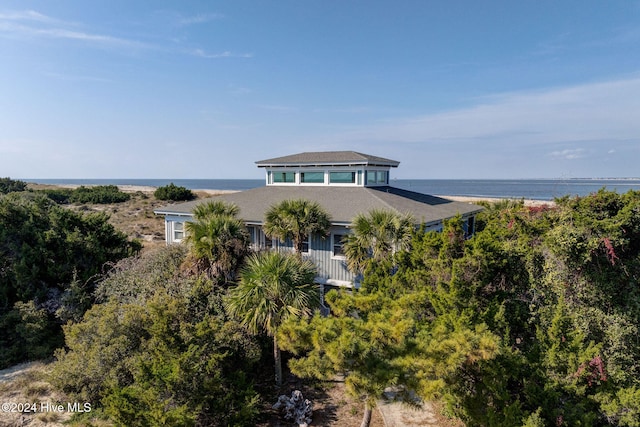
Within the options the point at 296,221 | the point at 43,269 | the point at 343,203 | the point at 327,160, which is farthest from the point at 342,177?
the point at 43,269

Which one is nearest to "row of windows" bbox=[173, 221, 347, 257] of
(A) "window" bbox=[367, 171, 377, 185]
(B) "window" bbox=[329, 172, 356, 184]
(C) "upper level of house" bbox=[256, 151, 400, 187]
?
(C) "upper level of house" bbox=[256, 151, 400, 187]

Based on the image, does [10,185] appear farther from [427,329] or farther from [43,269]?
[427,329]

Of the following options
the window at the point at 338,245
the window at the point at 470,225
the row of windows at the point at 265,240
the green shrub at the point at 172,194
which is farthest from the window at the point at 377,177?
the green shrub at the point at 172,194

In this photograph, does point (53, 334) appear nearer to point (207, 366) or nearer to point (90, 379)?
point (90, 379)

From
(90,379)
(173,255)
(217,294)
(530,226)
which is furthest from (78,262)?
(530,226)

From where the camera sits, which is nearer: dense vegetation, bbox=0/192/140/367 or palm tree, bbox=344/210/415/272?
palm tree, bbox=344/210/415/272

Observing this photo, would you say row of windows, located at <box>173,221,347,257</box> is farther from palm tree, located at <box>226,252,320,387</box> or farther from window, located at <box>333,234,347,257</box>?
palm tree, located at <box>226,252,320,387</box>
